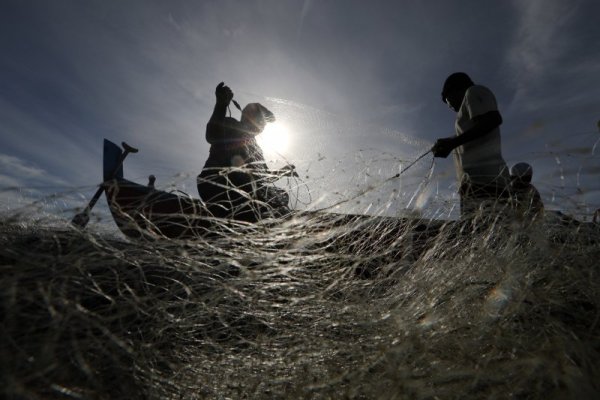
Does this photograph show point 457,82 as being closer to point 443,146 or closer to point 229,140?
point 443,146

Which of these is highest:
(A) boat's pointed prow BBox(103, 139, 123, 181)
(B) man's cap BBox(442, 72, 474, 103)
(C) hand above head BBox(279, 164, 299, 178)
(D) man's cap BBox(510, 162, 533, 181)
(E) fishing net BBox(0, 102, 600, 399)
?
(B) man's cap BBox(442, 72, 474, 103)

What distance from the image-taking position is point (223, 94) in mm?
4441

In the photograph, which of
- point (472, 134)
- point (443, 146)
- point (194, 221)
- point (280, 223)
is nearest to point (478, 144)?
point (472, 134)

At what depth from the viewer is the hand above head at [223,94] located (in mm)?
4402

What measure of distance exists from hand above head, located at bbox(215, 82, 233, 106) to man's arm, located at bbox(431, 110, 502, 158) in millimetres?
2825

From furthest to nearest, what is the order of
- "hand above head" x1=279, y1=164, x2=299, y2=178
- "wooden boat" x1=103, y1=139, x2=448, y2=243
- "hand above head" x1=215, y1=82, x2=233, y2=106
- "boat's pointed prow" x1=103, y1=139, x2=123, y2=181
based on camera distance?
"boat's pointed prow" x1=103, y1=139, x2=123, y2=181 → "hand above head" x1=215, y1=82, x2=233, y2=106 → "hand above head" x1=279, y1=164, x2=299, y2=178 → "wooden boat" x1=103, y1=139, x2=448, y2=243

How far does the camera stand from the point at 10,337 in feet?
2.86

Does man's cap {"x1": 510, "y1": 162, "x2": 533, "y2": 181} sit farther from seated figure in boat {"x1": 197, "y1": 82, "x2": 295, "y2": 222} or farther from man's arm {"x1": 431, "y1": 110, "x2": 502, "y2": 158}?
seated figure in boat {"x1": 197, "y1": 82, "x2": 295, "y2": 222}

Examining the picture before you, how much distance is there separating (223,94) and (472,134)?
3119mm

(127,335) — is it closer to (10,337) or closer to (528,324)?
(10,337)

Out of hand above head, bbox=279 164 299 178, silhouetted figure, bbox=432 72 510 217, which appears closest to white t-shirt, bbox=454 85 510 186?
silhouetted figure, bbox=432 72 510 217

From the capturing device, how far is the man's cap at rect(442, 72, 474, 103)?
3398mm

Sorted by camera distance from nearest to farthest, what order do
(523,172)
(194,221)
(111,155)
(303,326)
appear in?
(303,326) → (194,221) → (523,172) → (111,155)

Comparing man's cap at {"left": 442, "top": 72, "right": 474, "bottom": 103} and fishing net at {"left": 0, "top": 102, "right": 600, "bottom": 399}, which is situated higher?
man's cap at {"left": 442, "top": 72, "right": 474, "bottom": 103}
